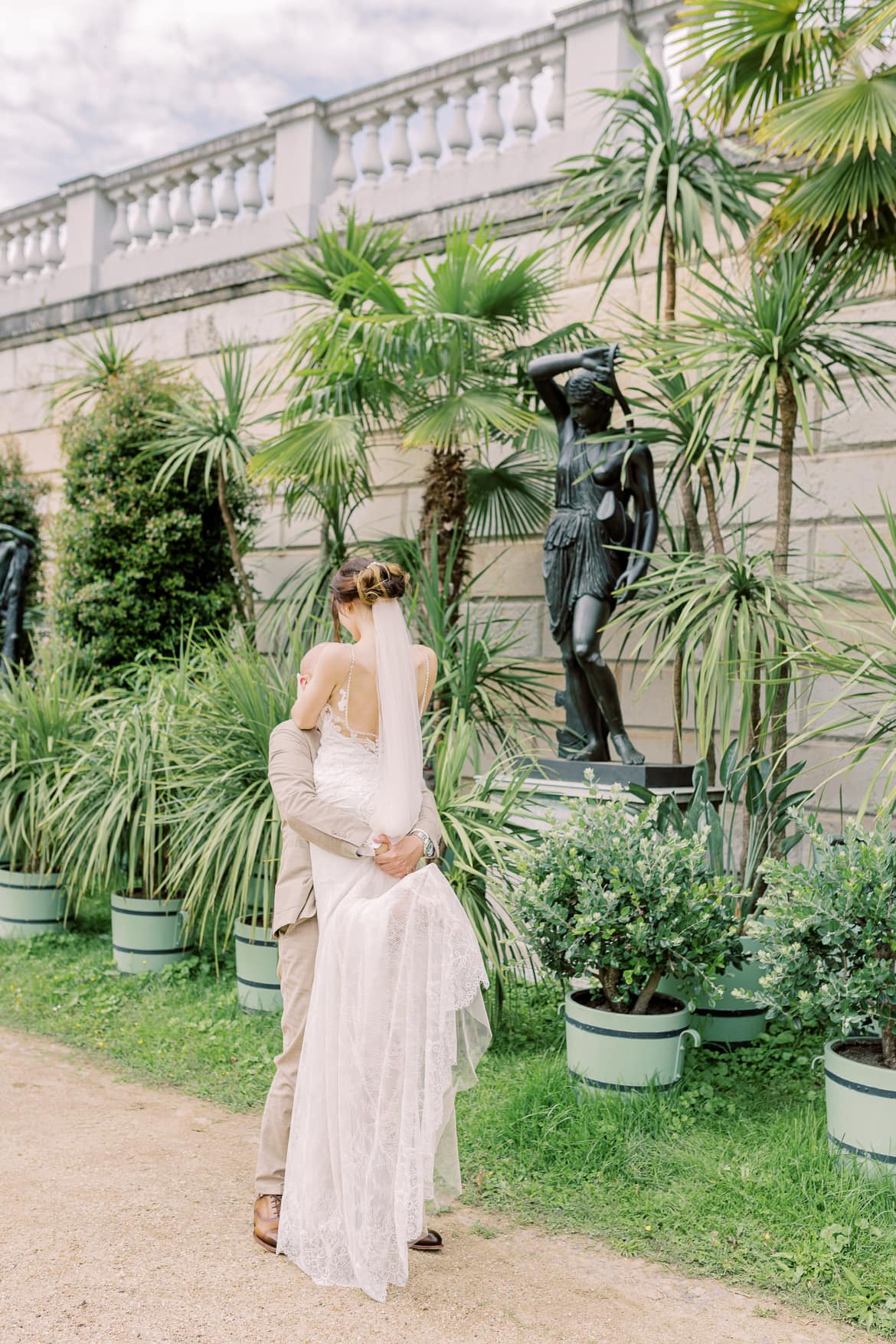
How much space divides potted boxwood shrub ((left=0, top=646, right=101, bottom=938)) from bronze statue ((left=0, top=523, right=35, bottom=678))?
7.19 feet

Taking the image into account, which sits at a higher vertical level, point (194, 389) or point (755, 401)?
point (194, 389)

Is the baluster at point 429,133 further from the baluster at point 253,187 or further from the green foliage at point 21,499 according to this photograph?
the green foliage at point 21,499

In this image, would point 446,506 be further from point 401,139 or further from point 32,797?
point 401,139

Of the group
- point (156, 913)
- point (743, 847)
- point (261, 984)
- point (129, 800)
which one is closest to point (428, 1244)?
point (261, 984)

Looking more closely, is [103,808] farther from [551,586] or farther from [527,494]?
[527,494]

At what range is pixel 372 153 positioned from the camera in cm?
903

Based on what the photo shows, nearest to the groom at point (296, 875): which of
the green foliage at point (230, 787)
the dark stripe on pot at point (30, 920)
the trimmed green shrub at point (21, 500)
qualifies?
the green foliage at point (230, 787)

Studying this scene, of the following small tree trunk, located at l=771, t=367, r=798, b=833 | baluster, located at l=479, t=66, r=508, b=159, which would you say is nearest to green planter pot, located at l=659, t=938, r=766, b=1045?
small tree trunk, located at l=771, t=367, r=798, b=833

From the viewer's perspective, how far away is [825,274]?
504 cm

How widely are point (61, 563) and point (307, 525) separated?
6.91 feet

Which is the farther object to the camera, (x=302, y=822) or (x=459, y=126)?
(x=459, y=126)

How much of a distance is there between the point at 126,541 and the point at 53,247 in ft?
18.1

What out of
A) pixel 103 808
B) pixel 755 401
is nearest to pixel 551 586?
pixel 755 401

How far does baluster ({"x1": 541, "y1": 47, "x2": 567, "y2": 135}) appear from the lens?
25.6 ft
